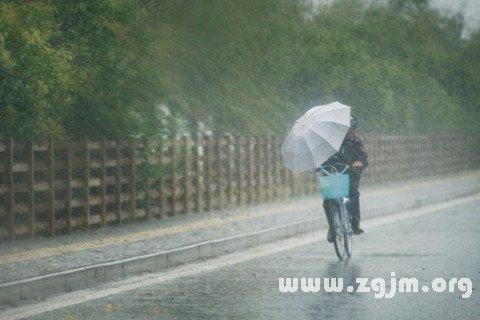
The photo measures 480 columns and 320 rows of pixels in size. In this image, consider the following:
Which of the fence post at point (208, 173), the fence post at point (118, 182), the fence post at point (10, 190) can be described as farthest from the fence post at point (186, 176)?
the fence post at point (10, 190)

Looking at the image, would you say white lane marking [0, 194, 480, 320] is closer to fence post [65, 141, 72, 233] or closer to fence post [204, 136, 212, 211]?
fence post [65, 141, 72, 233]

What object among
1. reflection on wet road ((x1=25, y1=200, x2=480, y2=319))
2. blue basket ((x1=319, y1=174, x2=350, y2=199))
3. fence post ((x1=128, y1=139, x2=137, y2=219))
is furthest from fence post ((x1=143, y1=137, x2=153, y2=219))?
blue basket ((x1=319, y1=174, x2=350, y2=199))

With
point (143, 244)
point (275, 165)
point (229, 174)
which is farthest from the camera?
point (275, 165)

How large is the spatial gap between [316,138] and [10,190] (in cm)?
497

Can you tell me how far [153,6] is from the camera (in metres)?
29.3

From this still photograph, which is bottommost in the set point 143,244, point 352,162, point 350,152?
point 143,244

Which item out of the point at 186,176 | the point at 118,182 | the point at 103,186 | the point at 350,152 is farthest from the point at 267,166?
the point at 350,152

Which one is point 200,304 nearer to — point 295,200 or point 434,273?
point 434,273

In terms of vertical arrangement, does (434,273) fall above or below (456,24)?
below

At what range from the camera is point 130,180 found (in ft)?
69.9

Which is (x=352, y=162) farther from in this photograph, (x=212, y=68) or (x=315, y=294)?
(x=212, y=68)

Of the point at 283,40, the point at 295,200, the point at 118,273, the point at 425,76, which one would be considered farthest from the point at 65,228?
the point at 425,76

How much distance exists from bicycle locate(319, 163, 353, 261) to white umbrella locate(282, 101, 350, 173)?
0.68 feet

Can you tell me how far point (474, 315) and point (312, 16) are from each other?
35089 mm
